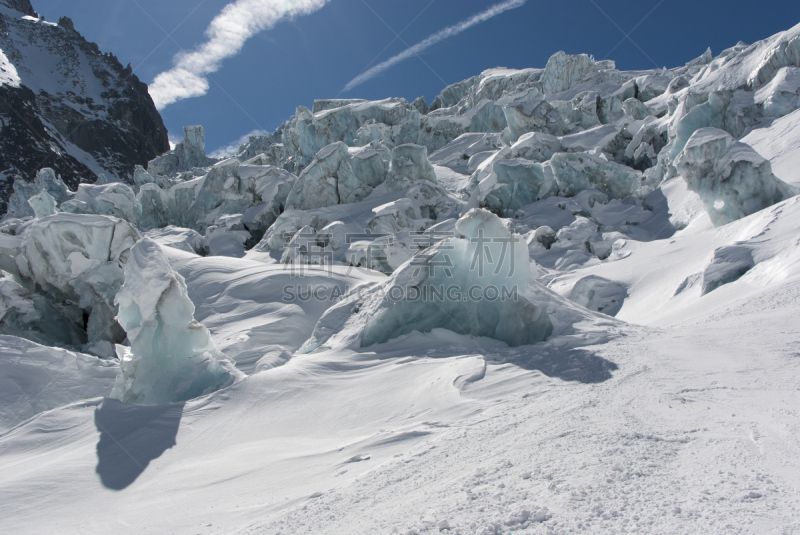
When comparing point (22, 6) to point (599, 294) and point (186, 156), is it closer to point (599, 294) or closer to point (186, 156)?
point (186, 156)

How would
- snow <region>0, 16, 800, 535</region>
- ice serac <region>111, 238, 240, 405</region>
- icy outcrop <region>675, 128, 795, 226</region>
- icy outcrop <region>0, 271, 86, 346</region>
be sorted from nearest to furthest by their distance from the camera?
snow <region>0, 16, 800, 535</region> < ice serac <region>111, 238, 240, 405</region> < icy outcrop <region>0, 271, 86, 346</region> < icy outcrop <region>675, 128, 795, 226</region>

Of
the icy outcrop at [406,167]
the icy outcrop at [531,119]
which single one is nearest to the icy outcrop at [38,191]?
the icy outcrop at [406,167]

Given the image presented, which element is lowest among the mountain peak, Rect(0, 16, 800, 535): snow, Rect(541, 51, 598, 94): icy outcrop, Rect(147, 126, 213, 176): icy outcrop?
Rect(0, 16, 800, 535): snow

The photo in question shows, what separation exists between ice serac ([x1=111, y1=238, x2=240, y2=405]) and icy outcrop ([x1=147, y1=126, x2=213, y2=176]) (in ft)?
172

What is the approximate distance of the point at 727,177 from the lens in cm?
1221

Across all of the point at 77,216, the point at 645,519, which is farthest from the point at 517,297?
the point at 77,216

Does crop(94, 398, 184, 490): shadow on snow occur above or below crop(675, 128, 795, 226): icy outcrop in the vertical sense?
below

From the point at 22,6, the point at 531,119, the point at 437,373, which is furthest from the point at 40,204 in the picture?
the point at 22,6

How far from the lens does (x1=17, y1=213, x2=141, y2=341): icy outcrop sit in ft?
40.7

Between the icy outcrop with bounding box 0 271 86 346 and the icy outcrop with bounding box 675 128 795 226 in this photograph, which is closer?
the icy outcrop with bounding box 0 271 86 346

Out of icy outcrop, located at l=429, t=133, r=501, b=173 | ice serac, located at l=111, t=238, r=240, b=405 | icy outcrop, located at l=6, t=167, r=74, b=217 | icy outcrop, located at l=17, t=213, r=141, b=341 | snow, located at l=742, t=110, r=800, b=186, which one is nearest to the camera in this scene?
ice serac, located at l=111, t=238, r=240, b=405

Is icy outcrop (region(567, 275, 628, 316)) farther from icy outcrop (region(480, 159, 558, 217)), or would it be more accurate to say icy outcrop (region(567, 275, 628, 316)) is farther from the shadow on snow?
the shadow on snow

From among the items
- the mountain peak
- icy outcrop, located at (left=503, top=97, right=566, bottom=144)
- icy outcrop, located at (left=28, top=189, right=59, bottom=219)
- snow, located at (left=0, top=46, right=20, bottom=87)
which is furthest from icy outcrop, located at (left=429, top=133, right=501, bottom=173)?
the mountain peak

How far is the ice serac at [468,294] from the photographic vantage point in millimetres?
6652
